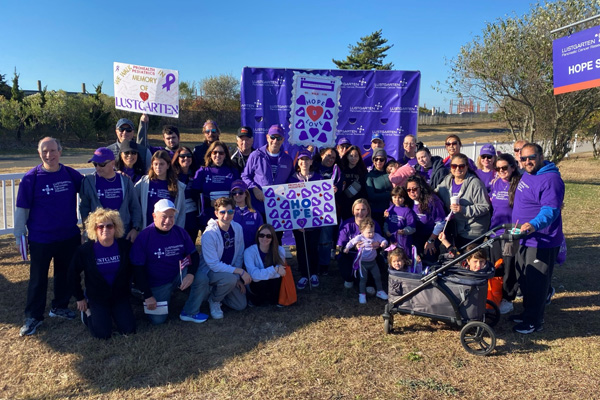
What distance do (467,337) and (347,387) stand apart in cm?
142

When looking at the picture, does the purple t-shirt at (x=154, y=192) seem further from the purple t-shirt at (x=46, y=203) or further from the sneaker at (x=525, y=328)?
the sneaker at (x=525, y=328)

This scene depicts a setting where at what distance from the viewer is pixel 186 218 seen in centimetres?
589

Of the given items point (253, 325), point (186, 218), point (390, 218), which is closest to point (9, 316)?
point (186, 218)

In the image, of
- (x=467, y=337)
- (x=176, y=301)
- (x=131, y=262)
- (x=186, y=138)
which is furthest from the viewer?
(x=186, y=138)

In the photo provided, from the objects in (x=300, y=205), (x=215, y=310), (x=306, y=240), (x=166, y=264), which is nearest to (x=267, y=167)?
(x=300, y=205)

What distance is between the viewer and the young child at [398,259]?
514cm

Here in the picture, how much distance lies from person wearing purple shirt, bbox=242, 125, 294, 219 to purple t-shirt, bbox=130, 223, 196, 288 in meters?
1.38

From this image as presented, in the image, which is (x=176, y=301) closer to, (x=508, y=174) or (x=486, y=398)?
(x=486, y=398)

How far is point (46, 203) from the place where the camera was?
465 cm

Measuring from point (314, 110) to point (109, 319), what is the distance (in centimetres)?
472

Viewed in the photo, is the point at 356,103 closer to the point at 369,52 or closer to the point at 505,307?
the point at 505,307

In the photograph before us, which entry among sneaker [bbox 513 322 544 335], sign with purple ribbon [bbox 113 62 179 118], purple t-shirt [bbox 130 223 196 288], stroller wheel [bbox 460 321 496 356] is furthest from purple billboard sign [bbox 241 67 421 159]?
stroller wheel [bbox 460 321 496 356]

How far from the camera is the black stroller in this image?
4.22 meters

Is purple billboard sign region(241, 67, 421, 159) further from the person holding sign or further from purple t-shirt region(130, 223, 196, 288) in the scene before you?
purple t-shirt region(130, 223, 196, 288)
